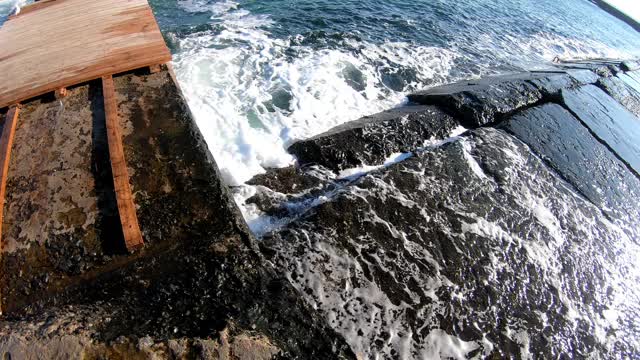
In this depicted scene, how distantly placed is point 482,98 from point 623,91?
22.0ft

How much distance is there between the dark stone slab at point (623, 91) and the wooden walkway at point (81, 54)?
1158cm

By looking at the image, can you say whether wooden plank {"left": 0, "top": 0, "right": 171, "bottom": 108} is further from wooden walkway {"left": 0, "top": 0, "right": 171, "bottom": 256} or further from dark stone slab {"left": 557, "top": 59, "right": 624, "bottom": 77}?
dark stone slab {"left": 557, "top": 59, "right": 624, "bottom": 77}

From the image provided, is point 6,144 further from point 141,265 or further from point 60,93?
point 141,265

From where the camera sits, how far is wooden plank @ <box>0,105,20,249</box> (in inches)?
137

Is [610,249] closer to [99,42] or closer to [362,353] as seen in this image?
[362,353]

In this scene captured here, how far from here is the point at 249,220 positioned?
14.4 feet

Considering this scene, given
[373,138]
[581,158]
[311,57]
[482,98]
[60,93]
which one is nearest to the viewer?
[60,93]

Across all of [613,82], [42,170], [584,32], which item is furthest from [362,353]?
[584,32]

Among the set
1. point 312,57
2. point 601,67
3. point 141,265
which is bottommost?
point 601,67

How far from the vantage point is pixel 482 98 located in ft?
22.9

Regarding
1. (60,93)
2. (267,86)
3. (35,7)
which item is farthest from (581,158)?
(35,7)

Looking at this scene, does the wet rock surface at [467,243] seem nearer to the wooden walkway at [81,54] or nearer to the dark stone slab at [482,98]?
the dark stone slab at [482,98]

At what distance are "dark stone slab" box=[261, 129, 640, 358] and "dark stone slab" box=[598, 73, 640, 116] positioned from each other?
6.58 m

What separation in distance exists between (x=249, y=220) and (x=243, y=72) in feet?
14.5
